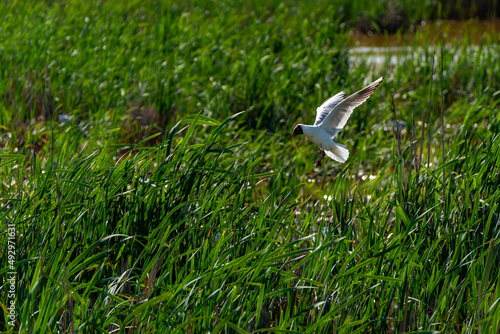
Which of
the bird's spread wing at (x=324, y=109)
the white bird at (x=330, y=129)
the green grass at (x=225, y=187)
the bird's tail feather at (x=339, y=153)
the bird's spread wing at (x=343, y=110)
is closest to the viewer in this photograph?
the green grass at (x=225, y=187)

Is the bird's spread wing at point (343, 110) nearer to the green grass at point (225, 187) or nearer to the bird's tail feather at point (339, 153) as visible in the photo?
the bird's tail feather at point (339, 153)

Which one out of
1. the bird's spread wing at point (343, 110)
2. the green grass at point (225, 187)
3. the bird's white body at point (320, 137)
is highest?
the bird's spread wing at point (343, 110)

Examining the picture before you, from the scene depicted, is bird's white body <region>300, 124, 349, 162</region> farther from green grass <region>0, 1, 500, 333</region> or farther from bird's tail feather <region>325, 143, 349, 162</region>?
green grass <region>0, 1, 500, 333</region>

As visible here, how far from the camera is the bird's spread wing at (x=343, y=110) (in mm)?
1956

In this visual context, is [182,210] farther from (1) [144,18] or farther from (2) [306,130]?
(1) [144,18]

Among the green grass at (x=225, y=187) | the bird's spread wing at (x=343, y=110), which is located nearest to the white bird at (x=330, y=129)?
the bird's spread wing at (x=343, y=110)

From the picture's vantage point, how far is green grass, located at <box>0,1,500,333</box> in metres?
1.65

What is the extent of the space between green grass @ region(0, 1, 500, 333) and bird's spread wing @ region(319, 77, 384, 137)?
167 millimetres

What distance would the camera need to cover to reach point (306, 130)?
213 cm

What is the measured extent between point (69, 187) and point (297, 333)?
100 centimetres

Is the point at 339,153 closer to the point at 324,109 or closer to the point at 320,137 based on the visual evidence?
the point at 320,137

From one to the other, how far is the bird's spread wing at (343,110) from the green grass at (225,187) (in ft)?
0.55

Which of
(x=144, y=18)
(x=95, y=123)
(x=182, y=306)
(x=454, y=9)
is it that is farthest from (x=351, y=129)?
(x=454, y=9)

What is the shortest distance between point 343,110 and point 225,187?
1.82ft
